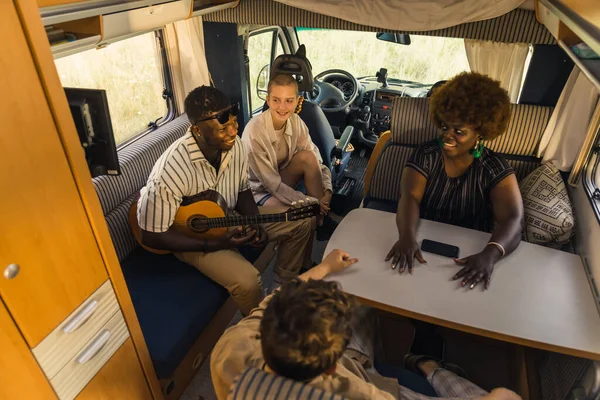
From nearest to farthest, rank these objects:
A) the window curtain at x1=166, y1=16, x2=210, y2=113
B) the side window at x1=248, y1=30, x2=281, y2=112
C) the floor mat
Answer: the window curtain at x1=166, y1=16, x2=210, y2=113 → the floor mat → the side window at x1=248, y1=30, x2=281, y2=112

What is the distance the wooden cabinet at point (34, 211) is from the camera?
950mm

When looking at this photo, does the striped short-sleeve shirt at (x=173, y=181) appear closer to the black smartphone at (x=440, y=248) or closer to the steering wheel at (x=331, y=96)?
the black smartphone at (x=440, y=248)

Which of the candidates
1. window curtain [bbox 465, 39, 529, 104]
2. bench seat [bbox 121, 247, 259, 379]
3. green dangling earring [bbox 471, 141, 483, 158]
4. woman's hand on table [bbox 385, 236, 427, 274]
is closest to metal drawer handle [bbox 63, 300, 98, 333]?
bench seat [bbox 121, 247, 259, 379]

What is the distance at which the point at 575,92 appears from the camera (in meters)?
2.43

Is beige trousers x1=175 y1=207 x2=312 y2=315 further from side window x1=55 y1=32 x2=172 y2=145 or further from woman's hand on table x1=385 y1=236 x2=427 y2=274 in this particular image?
side window x1=55 y1=32 x2=172 y2=145

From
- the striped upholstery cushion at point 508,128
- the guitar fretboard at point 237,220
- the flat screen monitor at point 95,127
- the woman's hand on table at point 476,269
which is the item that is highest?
the flat screen monitor at point 95,127

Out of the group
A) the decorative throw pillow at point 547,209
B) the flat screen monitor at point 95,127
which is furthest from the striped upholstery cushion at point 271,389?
the decorative throw pillow at point 547,209

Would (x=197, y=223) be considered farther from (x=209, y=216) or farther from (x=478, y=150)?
(x=478, y=150)

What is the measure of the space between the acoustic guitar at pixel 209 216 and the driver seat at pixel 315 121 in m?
1.19

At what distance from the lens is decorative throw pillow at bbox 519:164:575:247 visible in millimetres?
2178

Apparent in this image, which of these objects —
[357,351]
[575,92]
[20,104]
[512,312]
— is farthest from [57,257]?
[575,92]

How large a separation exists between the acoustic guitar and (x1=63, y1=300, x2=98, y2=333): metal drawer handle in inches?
35.6

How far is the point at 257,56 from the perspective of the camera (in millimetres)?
4254

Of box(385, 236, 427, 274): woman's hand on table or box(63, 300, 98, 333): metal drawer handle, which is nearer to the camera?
box(63, 300, 98, 333): metal drawer handle
